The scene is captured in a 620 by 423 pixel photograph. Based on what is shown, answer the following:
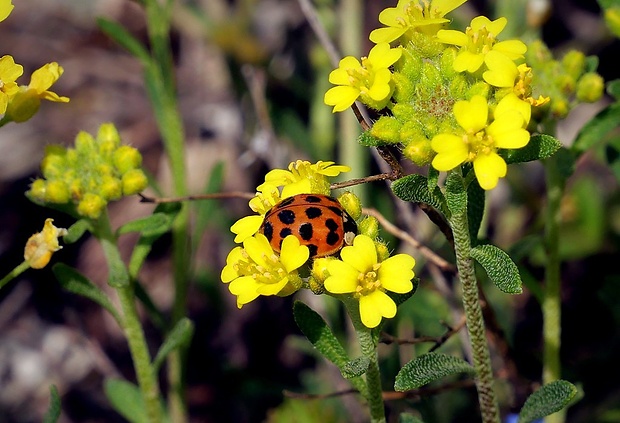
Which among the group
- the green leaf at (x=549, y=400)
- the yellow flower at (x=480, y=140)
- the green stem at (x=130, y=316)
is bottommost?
the green stem at (x=130, y=316)

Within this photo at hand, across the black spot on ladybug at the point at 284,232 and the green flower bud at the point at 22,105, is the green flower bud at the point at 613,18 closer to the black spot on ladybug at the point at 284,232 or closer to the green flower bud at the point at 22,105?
the black spot on ladybug at the point at 284,232

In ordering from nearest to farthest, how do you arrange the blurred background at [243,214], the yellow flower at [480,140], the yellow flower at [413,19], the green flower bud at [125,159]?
the yellow flower at [480,140] < the yellow flower at [413,19] < the green flower bud at [125,159] < the blurred background at [243,214]

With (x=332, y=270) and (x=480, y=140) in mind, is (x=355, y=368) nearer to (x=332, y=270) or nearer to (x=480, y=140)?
(x=332, y=270)

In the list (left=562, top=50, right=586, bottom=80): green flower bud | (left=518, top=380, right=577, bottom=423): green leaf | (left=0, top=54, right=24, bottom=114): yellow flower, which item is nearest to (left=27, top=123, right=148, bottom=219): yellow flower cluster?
(left=0, top=54, right=24, bottom=114): yellow flower

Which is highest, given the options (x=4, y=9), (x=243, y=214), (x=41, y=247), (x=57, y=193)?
(x=4, y=9)

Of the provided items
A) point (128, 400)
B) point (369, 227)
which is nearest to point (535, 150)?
point (369, 227)

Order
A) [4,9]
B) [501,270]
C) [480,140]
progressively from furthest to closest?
[4,9] → [501,270] → [480,140]

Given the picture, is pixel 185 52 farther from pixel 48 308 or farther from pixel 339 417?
pixel 339 417

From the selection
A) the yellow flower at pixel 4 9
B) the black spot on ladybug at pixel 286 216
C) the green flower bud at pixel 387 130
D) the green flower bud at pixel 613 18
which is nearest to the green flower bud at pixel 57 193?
the yellow flower at pixel 4 9
